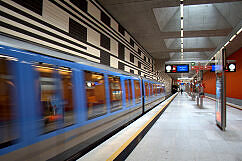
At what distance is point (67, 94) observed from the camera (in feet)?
11.8

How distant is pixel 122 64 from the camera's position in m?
10.6

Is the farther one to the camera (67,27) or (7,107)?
(67,27)

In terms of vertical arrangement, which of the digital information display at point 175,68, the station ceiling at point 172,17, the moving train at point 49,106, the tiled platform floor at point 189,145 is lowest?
the tiled platform floor at point 189,145

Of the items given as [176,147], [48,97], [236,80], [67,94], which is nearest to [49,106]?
[48,97]

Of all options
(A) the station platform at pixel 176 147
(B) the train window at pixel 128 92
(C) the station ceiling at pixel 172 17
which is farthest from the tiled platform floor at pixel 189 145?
(C) the station ceiling at pixel 172 17

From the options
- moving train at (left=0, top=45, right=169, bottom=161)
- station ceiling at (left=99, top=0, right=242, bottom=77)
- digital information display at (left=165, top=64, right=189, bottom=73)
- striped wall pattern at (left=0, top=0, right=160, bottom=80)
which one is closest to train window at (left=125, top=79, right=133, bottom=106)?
striped wall pattern at (left=0, top=0, right=160, bottom=80)

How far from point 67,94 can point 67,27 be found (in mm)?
2739

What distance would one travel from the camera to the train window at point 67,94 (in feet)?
11.4

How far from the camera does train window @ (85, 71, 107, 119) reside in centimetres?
436

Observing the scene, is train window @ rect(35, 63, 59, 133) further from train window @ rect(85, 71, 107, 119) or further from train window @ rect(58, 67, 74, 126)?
train window @ rect(85, 71, 107, 119)

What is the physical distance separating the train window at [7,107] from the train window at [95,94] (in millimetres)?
1974

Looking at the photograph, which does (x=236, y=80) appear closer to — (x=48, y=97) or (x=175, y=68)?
(x=175, y=68)

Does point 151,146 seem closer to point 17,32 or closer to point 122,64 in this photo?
point 17,32

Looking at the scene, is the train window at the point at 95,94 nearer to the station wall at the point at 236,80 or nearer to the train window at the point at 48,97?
the train window at the point at 48,97
